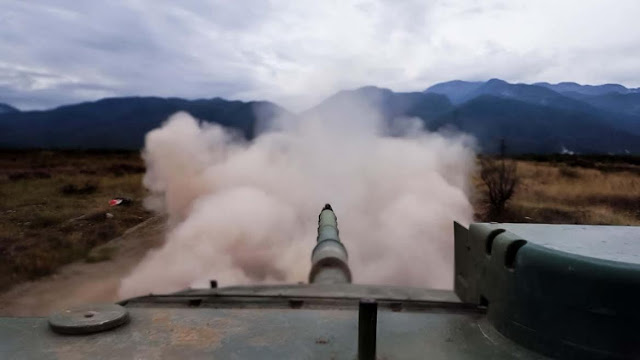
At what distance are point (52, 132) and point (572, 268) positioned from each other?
17578cm

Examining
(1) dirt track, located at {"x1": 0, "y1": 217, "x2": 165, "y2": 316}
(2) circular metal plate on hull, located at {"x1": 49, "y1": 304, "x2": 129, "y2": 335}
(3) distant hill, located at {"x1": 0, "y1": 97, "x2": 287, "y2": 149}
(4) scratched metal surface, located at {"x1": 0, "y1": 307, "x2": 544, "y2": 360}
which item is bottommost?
(1) dirt track, located at {"x1": 0, "y1": 217, "x2": 165, "y2": 316}

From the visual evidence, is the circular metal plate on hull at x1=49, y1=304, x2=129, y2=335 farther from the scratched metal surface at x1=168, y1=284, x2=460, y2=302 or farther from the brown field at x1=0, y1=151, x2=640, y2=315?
the brown field at x1=0, y1=151, x2=640, y2=315

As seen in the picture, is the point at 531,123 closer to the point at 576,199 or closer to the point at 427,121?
the point at 427,121

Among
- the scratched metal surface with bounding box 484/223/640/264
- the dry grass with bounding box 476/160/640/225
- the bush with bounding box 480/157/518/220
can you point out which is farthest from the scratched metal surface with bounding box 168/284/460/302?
the bush with bounding box 480/157/518/220

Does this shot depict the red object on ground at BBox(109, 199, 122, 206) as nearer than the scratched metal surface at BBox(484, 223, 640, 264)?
No

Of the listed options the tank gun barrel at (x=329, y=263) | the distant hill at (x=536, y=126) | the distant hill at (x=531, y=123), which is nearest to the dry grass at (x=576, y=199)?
the tank gun barrel at (x=329, y=263)

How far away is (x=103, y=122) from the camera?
601 ft

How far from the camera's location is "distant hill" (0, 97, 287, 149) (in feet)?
455

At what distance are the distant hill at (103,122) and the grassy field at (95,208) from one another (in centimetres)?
9395

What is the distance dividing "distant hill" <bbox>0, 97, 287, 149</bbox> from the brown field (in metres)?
95.2

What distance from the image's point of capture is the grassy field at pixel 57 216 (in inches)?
470

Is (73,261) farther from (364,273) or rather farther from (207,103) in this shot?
(207,103)

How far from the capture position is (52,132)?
A: 159500 mm

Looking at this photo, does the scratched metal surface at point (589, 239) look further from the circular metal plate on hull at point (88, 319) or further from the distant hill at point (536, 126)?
the distant hill at point (536, 126)
